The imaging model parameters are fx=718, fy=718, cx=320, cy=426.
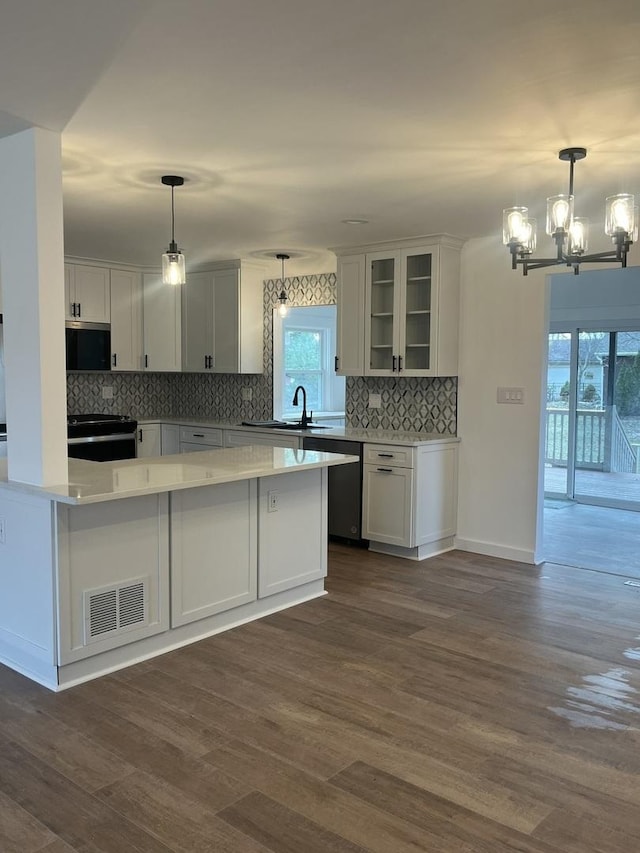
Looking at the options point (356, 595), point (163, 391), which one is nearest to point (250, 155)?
point (356, 595)

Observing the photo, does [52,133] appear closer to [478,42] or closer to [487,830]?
[478,42]

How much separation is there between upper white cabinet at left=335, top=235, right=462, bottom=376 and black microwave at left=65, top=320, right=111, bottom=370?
7.39 ft

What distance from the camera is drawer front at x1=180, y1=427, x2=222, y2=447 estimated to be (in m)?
6.56

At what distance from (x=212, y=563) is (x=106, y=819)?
1.59 meters

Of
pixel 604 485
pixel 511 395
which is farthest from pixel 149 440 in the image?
pixel 604 485

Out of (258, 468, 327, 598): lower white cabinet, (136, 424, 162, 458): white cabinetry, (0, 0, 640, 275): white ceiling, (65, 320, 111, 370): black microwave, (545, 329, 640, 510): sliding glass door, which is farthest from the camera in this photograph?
(545, 329, 640, 510): sliding glass door

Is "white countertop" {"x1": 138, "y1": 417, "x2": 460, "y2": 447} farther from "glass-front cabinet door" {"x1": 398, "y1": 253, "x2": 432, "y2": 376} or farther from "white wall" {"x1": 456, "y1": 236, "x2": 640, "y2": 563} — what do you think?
"glass-front cabinet door" {"x1": 398, "y1": 253, "x2": 432, "y2": 376}

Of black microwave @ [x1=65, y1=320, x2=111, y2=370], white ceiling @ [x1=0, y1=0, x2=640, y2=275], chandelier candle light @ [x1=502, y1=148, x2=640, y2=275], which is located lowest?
black microwave @ [x1=65, y1=320, x2=111, y2=370]

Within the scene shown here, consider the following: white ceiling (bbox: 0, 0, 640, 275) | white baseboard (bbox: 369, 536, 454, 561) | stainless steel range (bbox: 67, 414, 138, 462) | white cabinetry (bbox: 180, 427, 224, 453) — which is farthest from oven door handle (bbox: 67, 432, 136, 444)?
white baseboard (bbox: 369, 536, 454, 561)

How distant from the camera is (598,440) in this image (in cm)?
778

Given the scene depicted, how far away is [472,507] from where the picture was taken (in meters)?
5.53

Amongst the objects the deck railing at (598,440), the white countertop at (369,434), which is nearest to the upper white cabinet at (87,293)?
the white countertop at (369,434)

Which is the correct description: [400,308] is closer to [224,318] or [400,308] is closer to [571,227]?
[224,318]

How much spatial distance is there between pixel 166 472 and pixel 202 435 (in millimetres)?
3144
